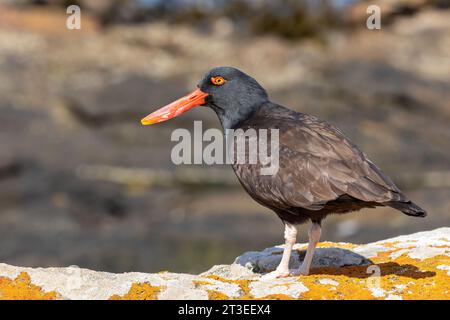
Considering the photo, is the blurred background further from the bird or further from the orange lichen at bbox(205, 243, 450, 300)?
the orange lichen at bbox(205, 243, 450, 300)

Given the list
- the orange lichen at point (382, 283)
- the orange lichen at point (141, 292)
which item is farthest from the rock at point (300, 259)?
the orange lichen at point (141, 292)

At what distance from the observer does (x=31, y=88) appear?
32062 mm

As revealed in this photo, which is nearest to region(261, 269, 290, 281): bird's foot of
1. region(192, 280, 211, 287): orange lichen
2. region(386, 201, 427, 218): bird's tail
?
region(192, 280, 211, 287): orange lichen

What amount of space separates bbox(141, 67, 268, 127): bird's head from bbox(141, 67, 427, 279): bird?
0.17 meters

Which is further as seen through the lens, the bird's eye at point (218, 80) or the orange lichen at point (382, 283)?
the bird's eye at point (218, 80)

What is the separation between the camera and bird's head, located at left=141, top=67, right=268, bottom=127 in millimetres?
7172

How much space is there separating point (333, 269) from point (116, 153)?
22237 mm

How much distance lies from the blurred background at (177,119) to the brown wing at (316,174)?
10.6 meters

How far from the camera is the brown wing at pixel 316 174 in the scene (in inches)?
232

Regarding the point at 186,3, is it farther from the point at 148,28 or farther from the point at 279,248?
the point at 279,248

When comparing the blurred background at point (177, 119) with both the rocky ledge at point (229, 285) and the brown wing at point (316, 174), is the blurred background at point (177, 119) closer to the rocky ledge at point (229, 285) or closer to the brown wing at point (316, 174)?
the brown wing at point (316, 174)

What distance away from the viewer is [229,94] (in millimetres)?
7250

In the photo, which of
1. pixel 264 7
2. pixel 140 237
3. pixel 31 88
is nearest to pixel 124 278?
pixel 140 237
